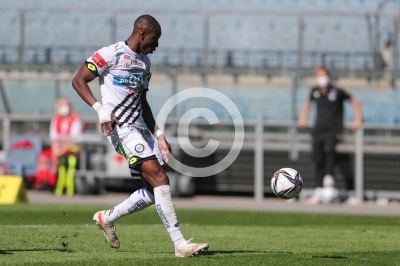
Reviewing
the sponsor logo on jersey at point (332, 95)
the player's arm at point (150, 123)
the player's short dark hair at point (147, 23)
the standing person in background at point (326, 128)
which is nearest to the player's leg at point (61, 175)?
the standing person in background at point (326, 128)

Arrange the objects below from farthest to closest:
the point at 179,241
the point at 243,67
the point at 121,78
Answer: the point at 243,67 → the point at 121,78 → the point at 179,241

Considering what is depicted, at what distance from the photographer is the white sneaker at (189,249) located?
25.0ft

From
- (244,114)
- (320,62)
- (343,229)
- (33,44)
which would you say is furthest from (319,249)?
(33,44)

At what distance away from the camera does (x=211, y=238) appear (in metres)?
10.1

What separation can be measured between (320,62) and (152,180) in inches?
593

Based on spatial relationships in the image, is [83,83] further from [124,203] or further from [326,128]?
[326,128]

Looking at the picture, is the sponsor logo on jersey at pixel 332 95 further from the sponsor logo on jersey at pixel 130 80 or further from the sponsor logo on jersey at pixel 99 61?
the sponsor logo on jersey at pixel 99 61

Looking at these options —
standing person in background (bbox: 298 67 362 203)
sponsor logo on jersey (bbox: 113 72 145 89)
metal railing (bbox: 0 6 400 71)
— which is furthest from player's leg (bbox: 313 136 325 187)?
sponsor logo on jersey (bbox: 113 72 145 89)

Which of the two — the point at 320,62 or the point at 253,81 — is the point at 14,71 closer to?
the point at 253,81

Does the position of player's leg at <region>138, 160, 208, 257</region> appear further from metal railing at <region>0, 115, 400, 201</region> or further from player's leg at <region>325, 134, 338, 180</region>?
metal railing at <region>0, 115, 400, 201</region>

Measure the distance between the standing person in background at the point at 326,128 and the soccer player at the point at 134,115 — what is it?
973 centimetres

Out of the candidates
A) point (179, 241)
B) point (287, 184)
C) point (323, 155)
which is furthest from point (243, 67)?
point (179, 241)

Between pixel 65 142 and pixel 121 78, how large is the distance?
10.8 meters

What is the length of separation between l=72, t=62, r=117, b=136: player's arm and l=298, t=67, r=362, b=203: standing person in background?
10.2 metres
